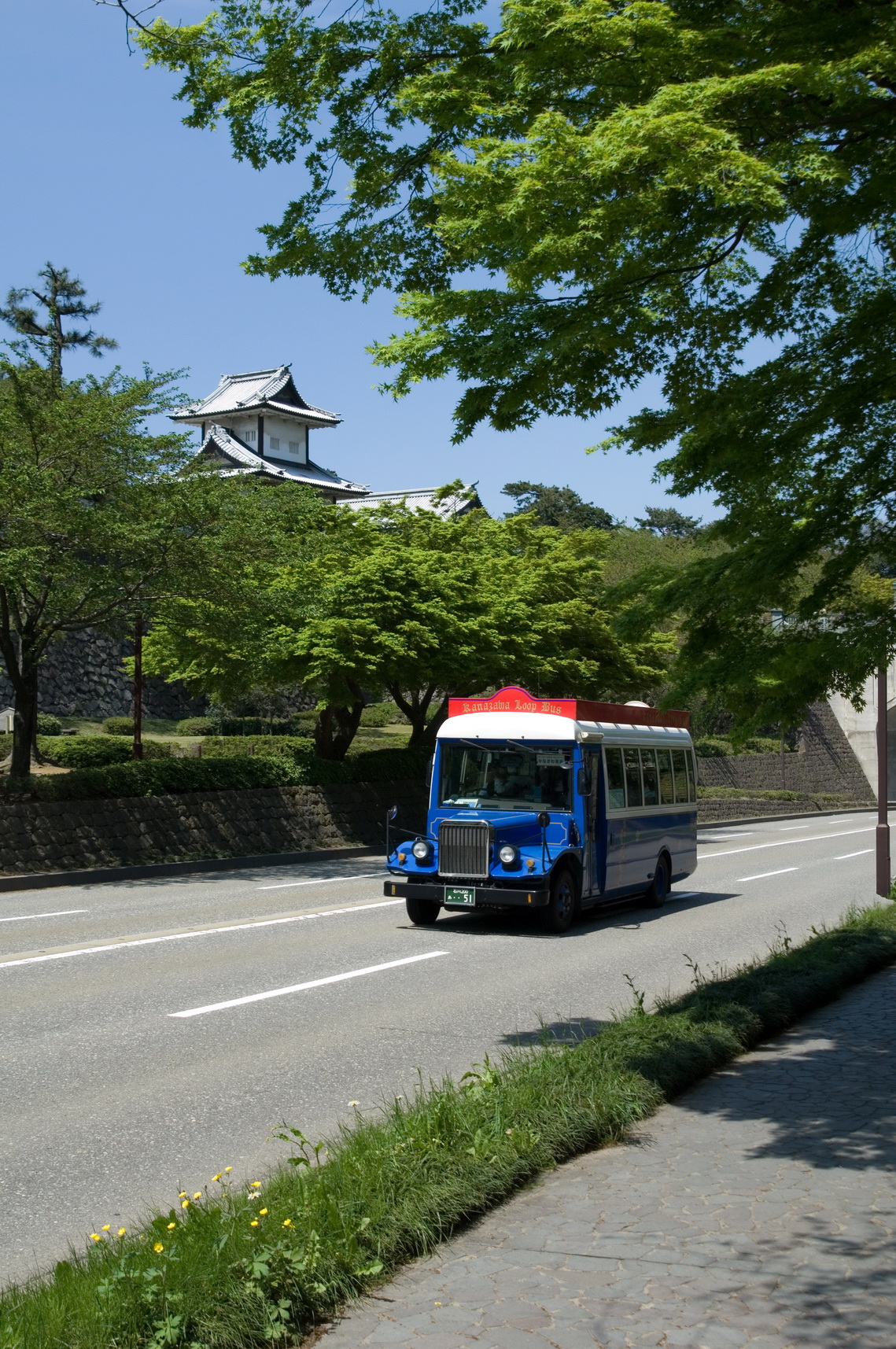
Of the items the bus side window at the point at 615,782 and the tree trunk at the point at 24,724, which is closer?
the bus side window at the point at 615,782

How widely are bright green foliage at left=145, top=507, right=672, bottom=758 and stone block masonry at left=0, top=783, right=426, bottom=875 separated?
7.56ft

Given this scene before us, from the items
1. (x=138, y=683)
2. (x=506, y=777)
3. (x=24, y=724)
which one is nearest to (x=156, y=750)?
(x=138, y=683)

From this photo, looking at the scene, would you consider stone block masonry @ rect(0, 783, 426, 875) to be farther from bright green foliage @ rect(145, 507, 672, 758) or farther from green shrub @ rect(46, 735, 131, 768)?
green shrub @ rect(46, 735, 131, 768)

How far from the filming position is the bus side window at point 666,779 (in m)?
17.5

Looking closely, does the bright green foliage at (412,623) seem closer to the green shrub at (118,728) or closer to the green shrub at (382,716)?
the green shrub at (118,728)

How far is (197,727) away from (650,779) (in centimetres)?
3149

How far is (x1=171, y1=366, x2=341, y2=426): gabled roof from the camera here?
62.2 m

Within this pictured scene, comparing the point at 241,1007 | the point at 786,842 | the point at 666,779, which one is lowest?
the point at 786,842

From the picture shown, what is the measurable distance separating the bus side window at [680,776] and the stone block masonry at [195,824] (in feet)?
32.2

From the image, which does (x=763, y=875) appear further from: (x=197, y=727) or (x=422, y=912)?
(x=197, y=727)

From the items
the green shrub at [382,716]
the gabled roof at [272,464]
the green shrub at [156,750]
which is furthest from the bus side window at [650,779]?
the gabled roof at [272,464]

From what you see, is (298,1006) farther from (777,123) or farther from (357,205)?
(777,123)

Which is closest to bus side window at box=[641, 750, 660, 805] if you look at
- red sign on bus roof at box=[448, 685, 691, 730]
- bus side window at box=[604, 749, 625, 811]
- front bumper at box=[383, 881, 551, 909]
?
red sign on bus roof at box=[448, 685, 691, 730]

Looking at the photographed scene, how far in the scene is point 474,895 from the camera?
546 inches
